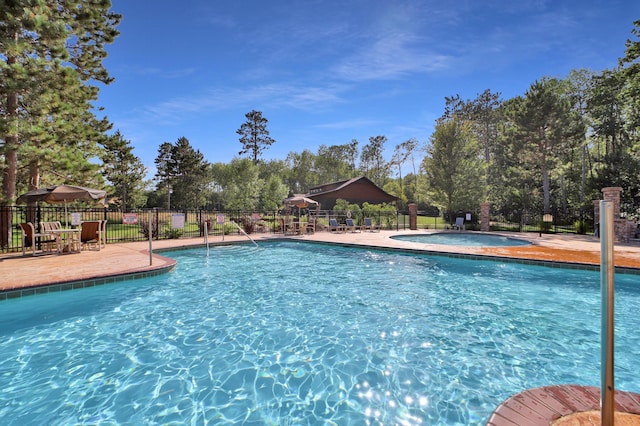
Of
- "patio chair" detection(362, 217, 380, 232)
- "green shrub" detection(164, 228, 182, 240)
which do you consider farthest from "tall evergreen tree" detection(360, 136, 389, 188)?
"green shrub" detection(164, 228, 182, 240)

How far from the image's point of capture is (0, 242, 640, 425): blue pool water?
284 cm

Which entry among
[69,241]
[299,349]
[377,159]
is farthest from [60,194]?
[377,159]

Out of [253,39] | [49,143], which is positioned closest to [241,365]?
[49,143]

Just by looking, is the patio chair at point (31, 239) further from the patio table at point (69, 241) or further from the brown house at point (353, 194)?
the brown house at point (353, 194)

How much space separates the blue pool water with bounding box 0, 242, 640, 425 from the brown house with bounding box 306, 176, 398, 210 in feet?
68.6

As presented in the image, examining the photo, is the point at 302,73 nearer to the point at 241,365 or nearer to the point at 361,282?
the point at 361,282

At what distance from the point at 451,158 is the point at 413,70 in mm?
10693

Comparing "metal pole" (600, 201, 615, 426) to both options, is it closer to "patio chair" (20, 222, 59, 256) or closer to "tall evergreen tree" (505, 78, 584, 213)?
"patio chair" (20, 222, 59, 256)

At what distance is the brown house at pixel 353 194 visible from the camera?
28069 millimetres

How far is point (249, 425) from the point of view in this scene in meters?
2.60

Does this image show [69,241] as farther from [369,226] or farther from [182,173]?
[182,173]

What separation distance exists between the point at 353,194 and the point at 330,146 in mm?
30325

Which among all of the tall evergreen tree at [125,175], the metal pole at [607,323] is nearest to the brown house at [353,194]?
the tall evergreen tree at [125,175]

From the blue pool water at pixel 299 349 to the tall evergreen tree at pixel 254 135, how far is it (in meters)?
40.6
